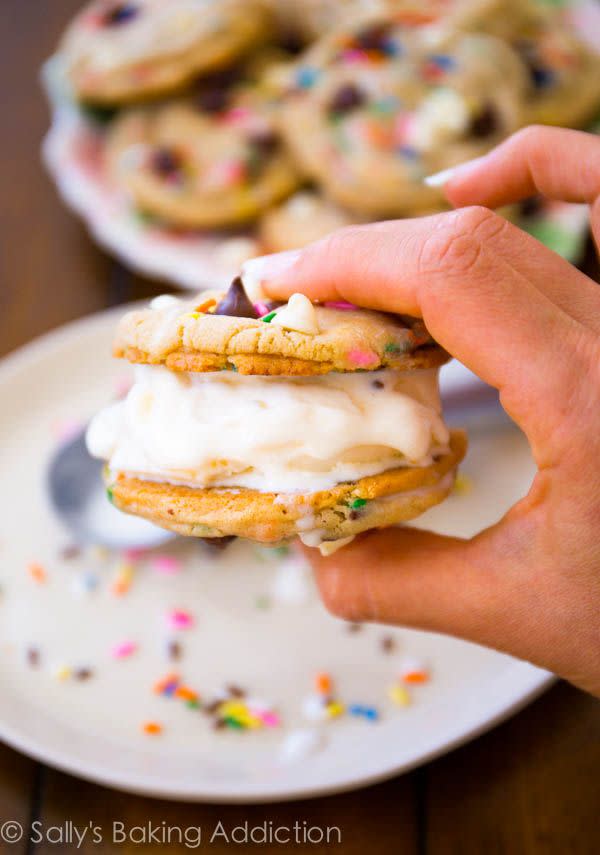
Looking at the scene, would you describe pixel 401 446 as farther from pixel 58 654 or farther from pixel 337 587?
pixel 58 654

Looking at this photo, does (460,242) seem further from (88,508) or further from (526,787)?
(88,508)

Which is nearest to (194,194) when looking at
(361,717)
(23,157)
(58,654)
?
(23,157)

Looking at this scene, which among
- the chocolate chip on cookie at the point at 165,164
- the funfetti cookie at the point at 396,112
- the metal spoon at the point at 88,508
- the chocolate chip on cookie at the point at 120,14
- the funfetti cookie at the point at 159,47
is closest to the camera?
the metal spoon at the point at 88,508

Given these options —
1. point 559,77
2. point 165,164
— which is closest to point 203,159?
point 165,164

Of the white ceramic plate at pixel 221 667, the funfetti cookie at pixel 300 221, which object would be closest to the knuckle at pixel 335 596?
the white ceramic plate at pixel 221 667

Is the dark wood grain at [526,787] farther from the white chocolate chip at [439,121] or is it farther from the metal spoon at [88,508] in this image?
the white chocolate chip at [439,121]
